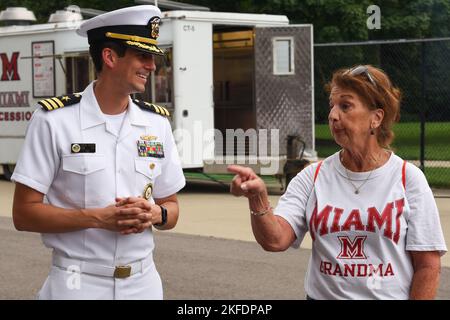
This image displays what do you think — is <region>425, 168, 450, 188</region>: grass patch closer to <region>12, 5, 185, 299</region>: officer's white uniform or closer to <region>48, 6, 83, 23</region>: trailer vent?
<region>48, 6, 83, 23</region>: trailer vent

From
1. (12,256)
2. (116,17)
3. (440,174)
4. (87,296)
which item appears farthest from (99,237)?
(440,174)

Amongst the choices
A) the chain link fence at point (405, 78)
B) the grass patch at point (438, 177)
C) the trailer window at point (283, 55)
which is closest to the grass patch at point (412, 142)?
the chain link fence at point (405, 78)

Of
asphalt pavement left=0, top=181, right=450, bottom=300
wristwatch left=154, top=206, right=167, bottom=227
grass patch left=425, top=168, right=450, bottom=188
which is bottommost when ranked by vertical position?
grass patch left=425, top=168, right=450, bottom=188

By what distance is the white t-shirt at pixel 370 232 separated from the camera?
343 centimetres

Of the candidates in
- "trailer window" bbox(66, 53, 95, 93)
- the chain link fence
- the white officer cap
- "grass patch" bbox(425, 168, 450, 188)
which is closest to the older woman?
the white officer cap

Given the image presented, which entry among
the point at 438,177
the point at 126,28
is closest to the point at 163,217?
the point at 126,28

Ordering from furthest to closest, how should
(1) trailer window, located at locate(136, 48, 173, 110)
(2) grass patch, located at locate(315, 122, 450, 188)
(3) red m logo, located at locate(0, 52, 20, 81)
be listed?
1. (2) grass patch, located at locate(315, 122, 450, 188)
2. (3) red m logo, located at locate(0, 52, 20, 81)
3. (1) trailer window, located at locate(136, 48, 173, 110)

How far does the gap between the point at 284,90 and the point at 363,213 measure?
42.9 ft

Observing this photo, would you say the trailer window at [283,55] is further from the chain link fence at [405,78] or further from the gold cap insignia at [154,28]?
the gold cap insignia at [154,28]

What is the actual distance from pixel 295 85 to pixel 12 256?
7.53 metres

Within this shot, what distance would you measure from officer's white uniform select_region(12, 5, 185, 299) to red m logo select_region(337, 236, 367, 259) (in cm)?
70

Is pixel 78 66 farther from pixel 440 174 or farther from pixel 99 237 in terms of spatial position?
pixel 99 237

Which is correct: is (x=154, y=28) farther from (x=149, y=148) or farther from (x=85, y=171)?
(x=85, y=171)

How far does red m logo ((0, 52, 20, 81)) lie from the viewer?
735 inches
